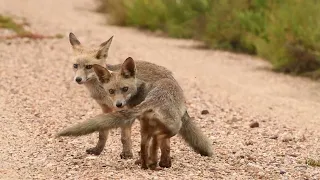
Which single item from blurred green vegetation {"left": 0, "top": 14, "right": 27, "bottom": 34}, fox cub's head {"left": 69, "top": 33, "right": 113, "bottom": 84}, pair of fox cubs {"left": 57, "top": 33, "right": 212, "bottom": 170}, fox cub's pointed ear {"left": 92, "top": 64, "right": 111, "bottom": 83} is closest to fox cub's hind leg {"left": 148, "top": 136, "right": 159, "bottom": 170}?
pair of fox cubs {"left": 57, "top": 33, "right": 212, "bottom": 170}

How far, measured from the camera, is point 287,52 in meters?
16.0

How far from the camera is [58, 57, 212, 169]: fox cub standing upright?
7102mm

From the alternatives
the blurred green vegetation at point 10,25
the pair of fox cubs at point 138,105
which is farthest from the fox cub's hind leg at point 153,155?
the blurred green vegetation at point 10,25

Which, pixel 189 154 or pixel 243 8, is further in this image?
pixel 243 8

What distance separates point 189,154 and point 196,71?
684 centimetres

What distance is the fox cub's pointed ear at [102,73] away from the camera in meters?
7.45

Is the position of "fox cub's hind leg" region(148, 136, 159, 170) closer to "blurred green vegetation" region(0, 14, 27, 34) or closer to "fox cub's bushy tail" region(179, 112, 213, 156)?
"fox cub's bushy tail" region(179, 112, 213, 156)

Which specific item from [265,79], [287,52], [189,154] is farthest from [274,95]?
[189,154]

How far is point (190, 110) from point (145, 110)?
12.8ft

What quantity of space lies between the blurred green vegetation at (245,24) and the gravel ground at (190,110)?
0.49m

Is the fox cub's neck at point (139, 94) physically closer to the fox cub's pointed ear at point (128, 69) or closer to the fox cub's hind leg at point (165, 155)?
the fox cub's pointed ear at point (128, 69)

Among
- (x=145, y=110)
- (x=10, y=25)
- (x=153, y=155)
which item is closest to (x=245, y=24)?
(x=10, y=25)

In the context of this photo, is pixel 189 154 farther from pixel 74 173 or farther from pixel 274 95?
pixel 274 95

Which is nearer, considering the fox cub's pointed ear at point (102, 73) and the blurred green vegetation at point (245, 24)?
the fox cub's pointed ear at point (102, 73)
